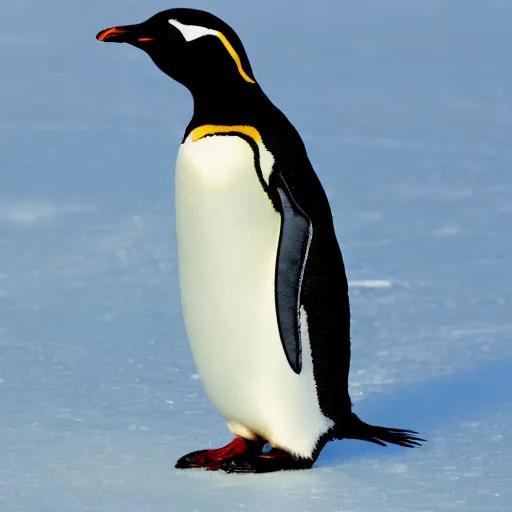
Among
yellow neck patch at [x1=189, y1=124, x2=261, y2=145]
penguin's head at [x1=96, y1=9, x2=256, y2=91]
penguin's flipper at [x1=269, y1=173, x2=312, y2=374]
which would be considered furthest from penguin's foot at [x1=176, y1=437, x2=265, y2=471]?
penguin's head at [x1=96, y1=9, x2=256, y2=91]

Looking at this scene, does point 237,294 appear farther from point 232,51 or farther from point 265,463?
point 232,51

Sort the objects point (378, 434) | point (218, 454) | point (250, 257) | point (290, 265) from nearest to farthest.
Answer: point (290, 265) < point (250, 257) < point (218, 454) < point (378, 434)

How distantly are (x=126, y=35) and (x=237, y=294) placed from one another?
766 millimetres

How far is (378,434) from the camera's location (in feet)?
17.9

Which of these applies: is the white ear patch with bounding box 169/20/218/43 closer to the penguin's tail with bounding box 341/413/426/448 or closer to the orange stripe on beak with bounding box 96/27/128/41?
the orange stripe on beak with bounding box 96/27/128/41

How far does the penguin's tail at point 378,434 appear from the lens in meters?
5.35

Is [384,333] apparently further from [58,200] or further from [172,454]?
[58,200]

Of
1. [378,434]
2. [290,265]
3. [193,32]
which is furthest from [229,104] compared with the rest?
[378,434]

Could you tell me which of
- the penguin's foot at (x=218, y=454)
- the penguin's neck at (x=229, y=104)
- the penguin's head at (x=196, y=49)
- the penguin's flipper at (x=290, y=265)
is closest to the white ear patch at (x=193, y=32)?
the penguin's head at (x=196, y=49)

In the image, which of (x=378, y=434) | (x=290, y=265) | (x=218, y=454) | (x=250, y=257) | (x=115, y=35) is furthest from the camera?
(x=378, y=434)

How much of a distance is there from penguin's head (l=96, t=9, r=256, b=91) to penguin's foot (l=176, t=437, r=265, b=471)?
1.02 m

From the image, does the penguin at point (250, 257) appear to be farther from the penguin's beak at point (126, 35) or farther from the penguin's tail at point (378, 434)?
the penguin's tail at point (378, 434)

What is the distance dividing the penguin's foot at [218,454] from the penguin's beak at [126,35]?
116cm

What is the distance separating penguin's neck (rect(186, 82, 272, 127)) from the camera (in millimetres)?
4996
